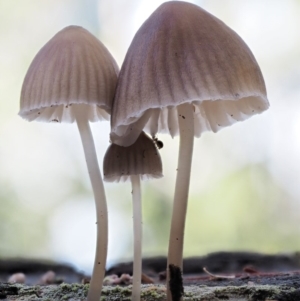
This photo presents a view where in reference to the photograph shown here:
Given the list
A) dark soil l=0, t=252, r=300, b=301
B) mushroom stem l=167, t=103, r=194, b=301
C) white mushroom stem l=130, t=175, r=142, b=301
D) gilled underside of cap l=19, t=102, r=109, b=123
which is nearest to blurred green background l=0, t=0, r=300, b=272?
dark soil l=0, t=252, r=300, b=301

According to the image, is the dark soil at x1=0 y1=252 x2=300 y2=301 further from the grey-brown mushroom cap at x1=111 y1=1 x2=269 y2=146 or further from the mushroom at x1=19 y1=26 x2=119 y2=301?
the grey-brown mushroom cap at x1=111 y1=1 x2=269 y2=146

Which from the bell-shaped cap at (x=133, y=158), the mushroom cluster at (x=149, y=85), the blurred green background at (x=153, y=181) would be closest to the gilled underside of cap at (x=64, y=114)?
the mushroom cluster at (x=149, y=85)

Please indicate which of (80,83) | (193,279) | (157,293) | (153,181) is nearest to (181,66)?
(80,83)

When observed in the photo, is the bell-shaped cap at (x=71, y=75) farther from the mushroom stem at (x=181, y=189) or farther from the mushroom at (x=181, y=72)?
the mushroom stem at (x=181, y=189)

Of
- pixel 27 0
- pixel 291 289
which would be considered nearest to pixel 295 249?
pixel 291 289

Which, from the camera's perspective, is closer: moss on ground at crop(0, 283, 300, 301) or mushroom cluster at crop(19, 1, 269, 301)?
mushroom cluster at crop(19, 1, 269, 301)

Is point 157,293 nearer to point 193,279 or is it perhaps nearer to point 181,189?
point 181,189
